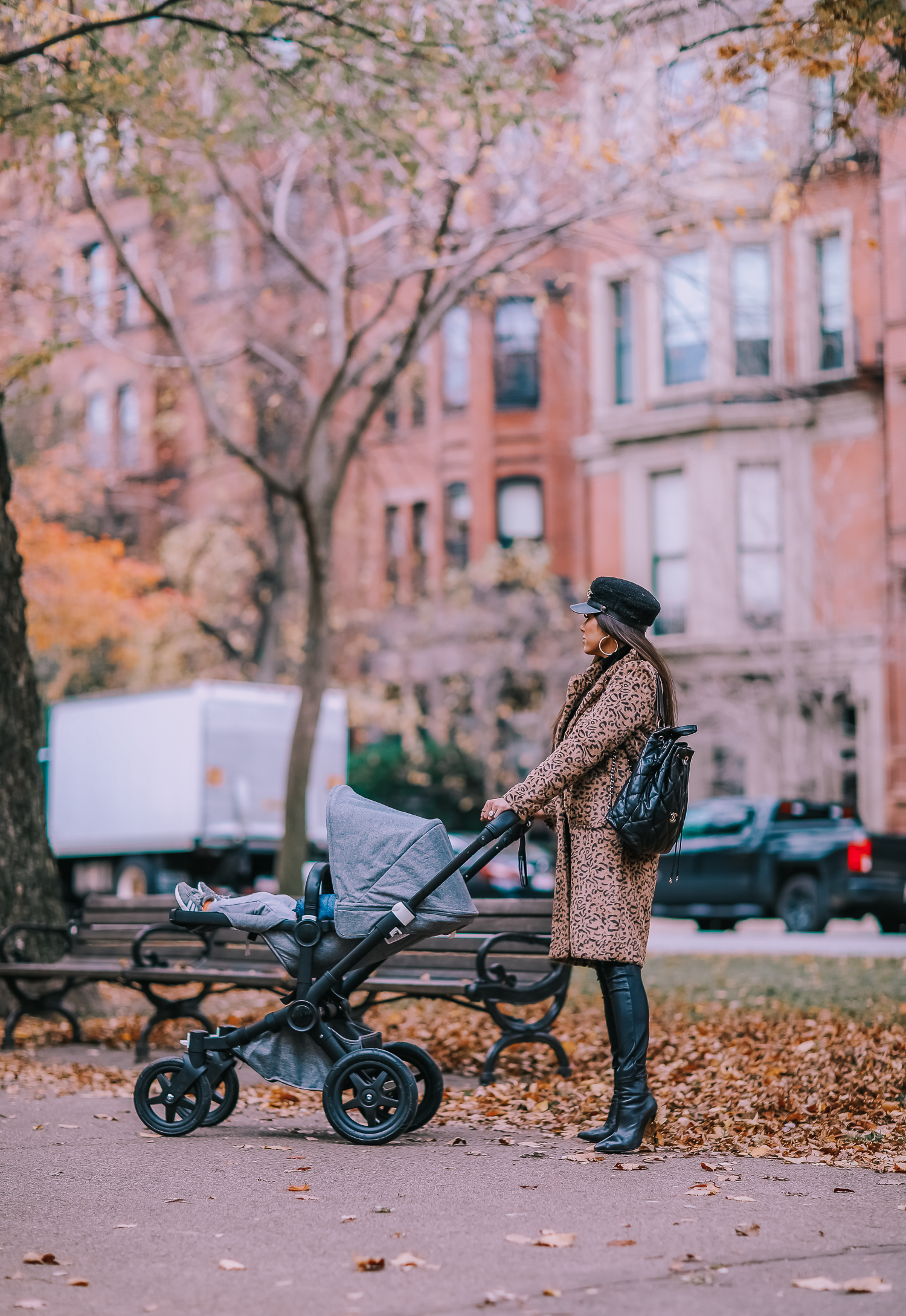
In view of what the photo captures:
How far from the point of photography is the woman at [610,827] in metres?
6.01

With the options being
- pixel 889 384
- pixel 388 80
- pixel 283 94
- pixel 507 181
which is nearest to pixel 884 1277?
pixel 388 80

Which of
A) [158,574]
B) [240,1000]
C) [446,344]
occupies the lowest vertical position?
[240,1000]

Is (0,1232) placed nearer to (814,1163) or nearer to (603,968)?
(603,968)

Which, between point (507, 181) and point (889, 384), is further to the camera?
point (889, 384)

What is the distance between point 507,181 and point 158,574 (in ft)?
50.6

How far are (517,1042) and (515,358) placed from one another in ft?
92.5

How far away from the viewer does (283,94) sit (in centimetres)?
1233

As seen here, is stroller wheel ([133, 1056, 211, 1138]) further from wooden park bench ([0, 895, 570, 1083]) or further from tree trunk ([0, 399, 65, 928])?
tree trunk ([0, 399, 65, 928])

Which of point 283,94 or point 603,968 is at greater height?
point 283,94

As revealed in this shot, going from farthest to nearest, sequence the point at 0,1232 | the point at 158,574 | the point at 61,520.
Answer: the point at 61,520 < the point at 158,574 < the point at 0,1232

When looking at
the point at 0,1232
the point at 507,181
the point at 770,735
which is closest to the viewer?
the point at 0,1232

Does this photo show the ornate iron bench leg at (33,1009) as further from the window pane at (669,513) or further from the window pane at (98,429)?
the window pane at (98,429)

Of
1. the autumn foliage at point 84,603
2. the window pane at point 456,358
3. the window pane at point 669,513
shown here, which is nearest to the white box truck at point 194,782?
the autumn foliage at point 84,603

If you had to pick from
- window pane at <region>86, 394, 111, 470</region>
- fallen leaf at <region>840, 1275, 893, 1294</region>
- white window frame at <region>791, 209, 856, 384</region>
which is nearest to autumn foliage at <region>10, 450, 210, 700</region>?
window pane at <region>86, 394, 111, 470</region>
